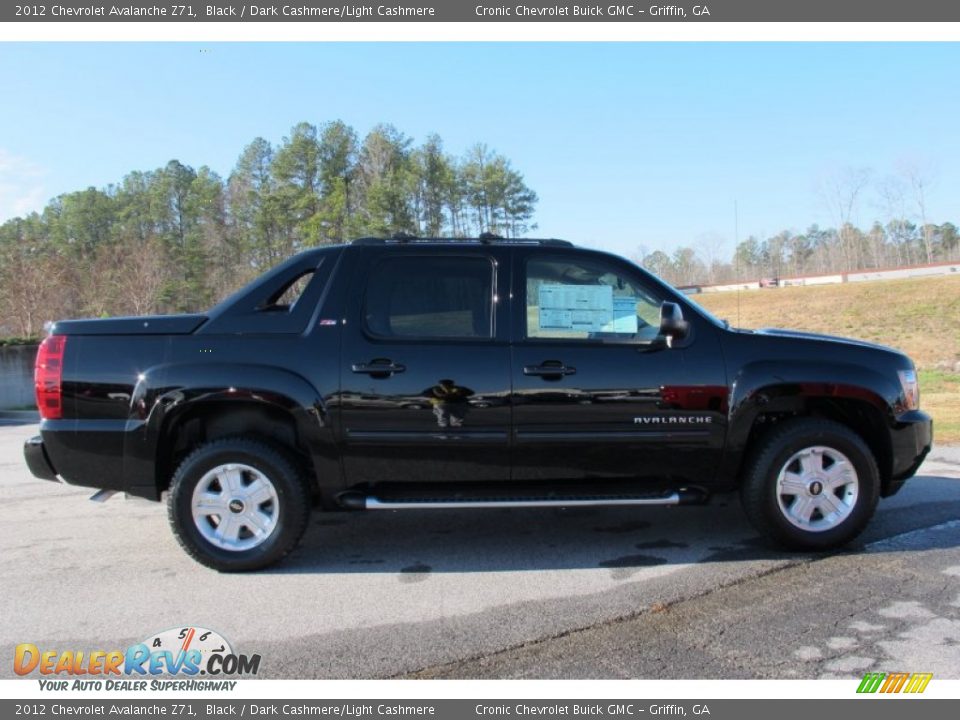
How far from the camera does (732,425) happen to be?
4.30m

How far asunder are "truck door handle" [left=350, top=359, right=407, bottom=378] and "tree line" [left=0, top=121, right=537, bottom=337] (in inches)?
636

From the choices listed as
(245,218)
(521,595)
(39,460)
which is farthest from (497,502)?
(245,218)

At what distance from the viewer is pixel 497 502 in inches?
165

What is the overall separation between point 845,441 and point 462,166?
33.6 metres

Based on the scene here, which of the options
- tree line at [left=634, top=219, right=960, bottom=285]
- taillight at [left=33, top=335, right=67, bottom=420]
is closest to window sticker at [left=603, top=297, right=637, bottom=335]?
taillight at [left=33, top=335, right=67, bottom=420]

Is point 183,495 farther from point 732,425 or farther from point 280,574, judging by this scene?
point 732,425

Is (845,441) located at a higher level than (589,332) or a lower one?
lower

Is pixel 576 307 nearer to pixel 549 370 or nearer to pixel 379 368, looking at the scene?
pixel 549 370

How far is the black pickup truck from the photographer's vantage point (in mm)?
4141

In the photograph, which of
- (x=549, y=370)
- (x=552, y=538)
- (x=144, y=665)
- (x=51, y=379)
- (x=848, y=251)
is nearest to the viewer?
(x=144, y=665)

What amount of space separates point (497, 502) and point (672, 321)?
4.95 ft

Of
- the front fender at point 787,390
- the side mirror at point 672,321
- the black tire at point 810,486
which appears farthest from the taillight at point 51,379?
the black tire at point 810,486

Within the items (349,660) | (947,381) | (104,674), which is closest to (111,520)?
(104,674)

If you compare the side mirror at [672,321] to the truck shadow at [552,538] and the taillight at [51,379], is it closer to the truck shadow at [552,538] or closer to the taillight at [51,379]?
the truck shadow at [552,538]
